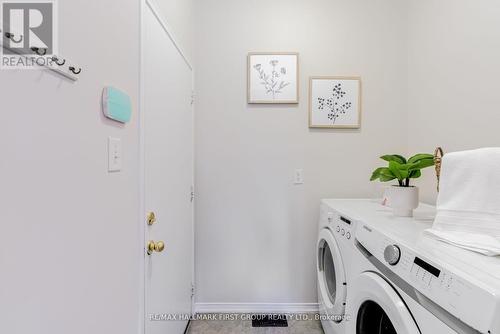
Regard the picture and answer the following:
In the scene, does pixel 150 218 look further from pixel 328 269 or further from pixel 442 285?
pixel 328 269

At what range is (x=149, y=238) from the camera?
3.64 ft

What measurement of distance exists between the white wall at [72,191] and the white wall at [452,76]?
1781mm

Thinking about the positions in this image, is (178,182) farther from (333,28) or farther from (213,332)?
(333,28)

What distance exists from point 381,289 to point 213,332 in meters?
1.44

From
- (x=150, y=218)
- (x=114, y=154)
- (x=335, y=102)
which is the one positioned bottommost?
(x=150, y=218)

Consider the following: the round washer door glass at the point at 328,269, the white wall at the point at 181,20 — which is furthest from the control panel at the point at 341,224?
the white wall at the point at 181,20

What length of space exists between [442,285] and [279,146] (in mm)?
1495

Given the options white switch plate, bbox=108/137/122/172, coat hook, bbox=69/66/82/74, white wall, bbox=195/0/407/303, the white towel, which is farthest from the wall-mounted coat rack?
white wall, bbox=195/0/407/303

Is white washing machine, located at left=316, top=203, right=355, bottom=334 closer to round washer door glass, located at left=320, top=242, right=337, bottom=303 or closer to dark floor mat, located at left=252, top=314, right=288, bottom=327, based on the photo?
round washer door glass, located at left=320, top=242, right=337, bottom=303

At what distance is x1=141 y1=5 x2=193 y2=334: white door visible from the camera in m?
1.11

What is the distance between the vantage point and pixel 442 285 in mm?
635

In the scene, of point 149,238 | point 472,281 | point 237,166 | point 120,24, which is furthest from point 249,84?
point 472,281

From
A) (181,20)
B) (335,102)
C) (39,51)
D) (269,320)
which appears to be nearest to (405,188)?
(335,102)

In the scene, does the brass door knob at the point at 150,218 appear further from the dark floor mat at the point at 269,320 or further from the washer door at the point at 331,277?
the dark floor mat at the point at 269,320
